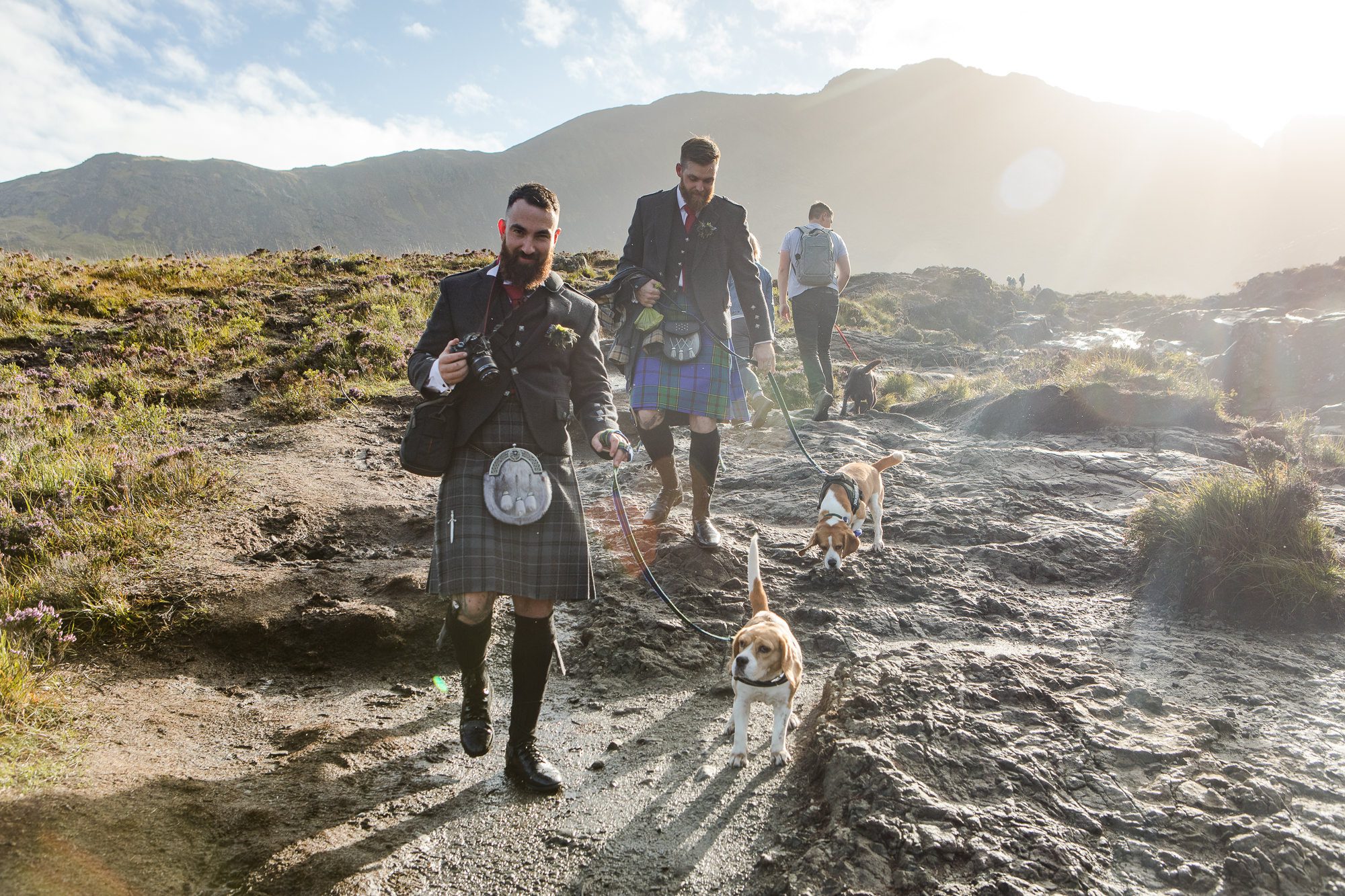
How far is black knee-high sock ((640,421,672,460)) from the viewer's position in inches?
181

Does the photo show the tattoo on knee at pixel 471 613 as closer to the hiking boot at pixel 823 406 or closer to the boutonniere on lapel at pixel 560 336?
the boutonniere on lapel at pixel 560 336

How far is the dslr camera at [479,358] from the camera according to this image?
→ 250cm

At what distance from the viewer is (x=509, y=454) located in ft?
8.58

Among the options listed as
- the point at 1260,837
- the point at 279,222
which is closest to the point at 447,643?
the point at 1260,837

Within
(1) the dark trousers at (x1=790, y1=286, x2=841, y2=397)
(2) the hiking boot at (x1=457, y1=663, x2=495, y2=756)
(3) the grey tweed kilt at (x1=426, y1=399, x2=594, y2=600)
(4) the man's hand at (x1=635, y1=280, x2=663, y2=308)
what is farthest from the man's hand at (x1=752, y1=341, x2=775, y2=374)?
(1) the dark trousers at (x1=790, y1=286, x2=841, y2=397)

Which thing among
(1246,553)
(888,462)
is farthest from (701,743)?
(888,462)

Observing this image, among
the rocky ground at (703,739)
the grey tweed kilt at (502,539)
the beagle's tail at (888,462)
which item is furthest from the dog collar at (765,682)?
the beagle's tail at (888,462)

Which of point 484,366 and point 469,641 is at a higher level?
point 484,366

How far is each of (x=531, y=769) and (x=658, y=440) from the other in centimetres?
237

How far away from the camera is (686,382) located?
440 centimetres

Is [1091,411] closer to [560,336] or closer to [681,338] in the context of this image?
[681,338]

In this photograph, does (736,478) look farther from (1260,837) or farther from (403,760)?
(1260,837)

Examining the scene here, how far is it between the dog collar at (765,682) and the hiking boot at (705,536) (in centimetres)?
179

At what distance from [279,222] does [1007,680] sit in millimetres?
135029
